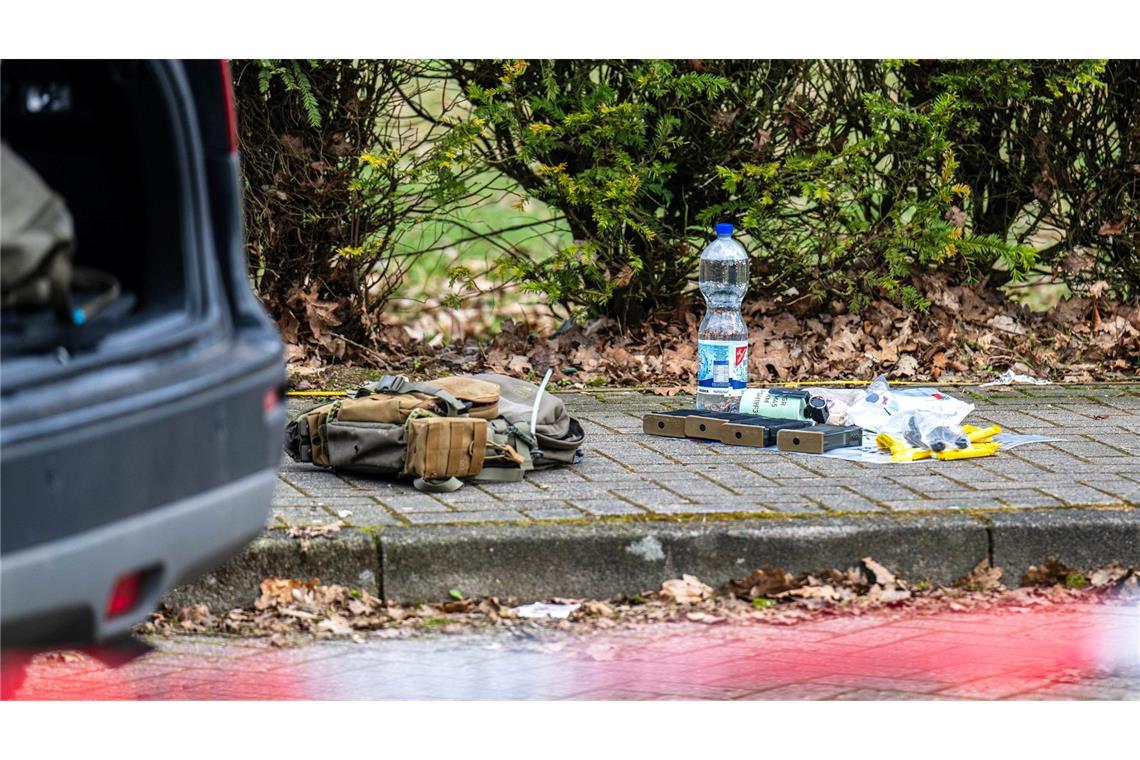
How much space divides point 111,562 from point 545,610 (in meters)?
2.18

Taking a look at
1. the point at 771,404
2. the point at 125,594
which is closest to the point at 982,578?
the point at 771,404

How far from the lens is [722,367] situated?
7.12 m

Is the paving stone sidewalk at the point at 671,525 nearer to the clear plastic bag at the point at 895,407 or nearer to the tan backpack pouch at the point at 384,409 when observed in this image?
the tan backpack pouch at the point at 384,409

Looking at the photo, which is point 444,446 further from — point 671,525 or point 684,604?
point 684,604

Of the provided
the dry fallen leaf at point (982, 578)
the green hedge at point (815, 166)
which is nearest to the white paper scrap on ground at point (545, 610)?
the dry fallen leaf at point (982, 578)

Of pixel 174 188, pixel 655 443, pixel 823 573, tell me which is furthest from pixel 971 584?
pixel 174 188

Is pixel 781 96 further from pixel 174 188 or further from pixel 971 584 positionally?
pixel 174 188

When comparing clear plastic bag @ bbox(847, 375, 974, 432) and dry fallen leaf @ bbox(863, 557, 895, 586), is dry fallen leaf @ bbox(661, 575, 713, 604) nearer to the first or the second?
dry fallen leaf @ bbox(863, 557, 895, 586)

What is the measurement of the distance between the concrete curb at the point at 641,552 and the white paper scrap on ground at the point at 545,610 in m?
0.05

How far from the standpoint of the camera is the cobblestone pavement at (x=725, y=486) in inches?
211

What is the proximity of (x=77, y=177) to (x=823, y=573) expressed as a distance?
2745mm

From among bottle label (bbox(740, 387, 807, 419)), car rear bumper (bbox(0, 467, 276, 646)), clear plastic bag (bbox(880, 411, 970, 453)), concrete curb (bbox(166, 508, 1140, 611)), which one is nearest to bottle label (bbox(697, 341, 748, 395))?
bottle label (bbox(740, 387, 807, 419))

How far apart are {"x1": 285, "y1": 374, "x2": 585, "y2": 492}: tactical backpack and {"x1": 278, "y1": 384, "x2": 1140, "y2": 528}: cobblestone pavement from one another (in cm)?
7

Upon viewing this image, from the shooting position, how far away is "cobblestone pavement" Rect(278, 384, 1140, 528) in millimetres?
5355
